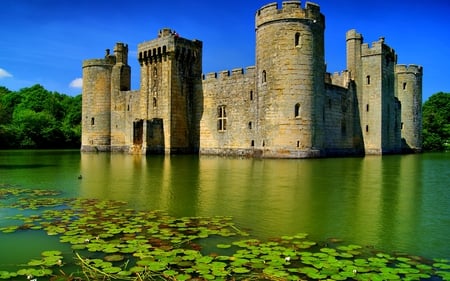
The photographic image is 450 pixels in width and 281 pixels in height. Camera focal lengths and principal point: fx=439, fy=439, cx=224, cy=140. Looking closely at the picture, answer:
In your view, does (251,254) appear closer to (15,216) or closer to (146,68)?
(15,216)

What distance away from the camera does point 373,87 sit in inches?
1206

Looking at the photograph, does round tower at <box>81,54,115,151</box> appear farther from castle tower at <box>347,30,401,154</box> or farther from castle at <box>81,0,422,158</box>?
castle tower at <box>347,30,401,154</box>

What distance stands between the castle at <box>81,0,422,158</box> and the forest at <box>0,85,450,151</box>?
14610 millimetres

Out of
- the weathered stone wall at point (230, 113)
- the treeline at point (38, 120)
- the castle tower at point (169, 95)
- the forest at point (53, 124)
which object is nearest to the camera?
the weathered stone wall at point (230, 113)

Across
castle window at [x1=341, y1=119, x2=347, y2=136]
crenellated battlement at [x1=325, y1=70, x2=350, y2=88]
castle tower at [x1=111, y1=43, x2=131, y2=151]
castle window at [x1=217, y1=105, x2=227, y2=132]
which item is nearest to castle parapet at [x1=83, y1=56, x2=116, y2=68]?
castle tower at [x1=111, y1=43, x2=131, y2=151]

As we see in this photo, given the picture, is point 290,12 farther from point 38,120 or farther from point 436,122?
point 38,120

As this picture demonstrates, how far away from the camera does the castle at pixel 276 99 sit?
2438cm

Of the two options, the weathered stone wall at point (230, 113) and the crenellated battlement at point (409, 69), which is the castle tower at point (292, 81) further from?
the crenellated battlement at point (409, 69)

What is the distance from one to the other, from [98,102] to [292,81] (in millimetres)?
20644

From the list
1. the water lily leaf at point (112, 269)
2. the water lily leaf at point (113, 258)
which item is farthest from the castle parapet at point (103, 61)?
the water lily leaf at point (112, 269)

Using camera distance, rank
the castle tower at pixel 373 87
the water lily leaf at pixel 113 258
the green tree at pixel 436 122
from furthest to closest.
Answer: the green tree at pixel 436 122 → the castle tower at pixel 373 87 → the water lily leaf at pixel 113 258

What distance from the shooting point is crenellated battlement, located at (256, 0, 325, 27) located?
2445cm

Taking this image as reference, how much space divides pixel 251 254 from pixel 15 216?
181 inches

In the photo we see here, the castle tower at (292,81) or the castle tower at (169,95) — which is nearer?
the castle tower at (292,81)
